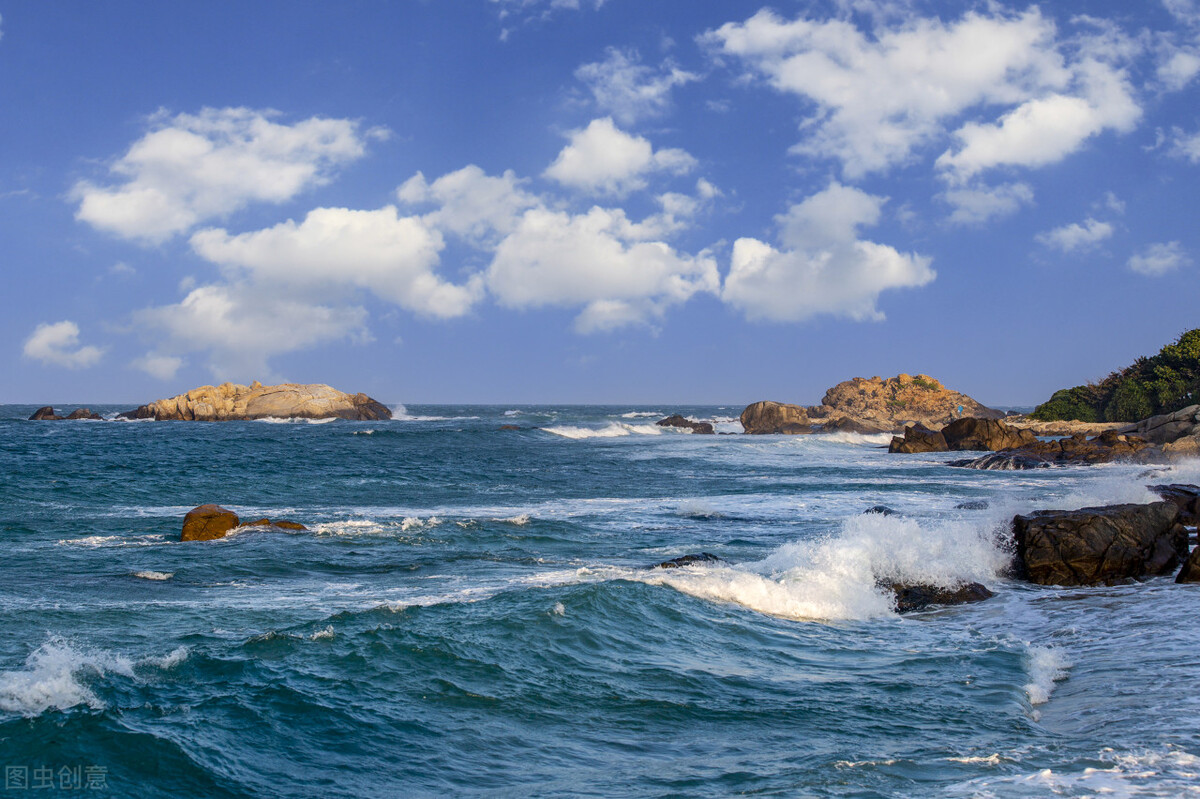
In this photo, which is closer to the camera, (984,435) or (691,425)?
(984,435)

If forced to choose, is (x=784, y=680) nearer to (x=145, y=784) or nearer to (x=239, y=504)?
(x=145, y=784)

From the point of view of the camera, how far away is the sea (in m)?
6.29

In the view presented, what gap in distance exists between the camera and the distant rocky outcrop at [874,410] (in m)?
77.8

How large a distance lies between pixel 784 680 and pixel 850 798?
3088mm

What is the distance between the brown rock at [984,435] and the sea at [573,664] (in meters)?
30.6

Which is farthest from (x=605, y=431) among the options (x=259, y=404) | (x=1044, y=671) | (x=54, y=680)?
(x=54, y=680)

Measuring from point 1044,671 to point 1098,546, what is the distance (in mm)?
5763

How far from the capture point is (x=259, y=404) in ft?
306

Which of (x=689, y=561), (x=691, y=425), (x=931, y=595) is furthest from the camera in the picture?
(x=691, y=425)

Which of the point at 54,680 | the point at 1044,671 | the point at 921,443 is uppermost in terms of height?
the point at 921,443

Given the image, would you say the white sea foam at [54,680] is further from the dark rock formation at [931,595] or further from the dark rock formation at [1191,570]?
the dark rock formation at [1191,570]

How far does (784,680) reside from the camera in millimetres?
8867

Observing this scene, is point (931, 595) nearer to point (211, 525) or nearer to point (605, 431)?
point (211, 525)


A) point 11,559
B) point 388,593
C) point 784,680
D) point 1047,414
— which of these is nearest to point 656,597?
point 784,680
